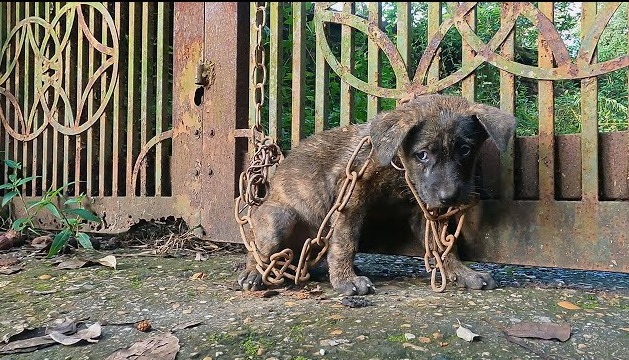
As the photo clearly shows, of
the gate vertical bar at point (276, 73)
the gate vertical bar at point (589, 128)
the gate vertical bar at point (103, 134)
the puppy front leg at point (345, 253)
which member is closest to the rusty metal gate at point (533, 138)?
the gate vertical bar at point (589, 128)

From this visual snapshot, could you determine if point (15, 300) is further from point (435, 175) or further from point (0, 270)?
point (435, 175)

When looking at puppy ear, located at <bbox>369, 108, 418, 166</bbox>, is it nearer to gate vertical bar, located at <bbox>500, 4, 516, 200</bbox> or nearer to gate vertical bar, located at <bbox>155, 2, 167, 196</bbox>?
gate vertical bar, located at <bbox>500, 4, 516, 200</bbox>

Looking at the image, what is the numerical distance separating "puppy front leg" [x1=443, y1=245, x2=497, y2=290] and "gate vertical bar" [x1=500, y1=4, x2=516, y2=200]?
46 centimetres

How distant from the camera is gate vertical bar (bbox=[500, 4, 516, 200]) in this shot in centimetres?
314

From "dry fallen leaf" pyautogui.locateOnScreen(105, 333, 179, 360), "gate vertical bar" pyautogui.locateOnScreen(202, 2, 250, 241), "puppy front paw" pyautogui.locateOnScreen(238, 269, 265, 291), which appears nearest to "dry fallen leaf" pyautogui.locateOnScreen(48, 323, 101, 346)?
"dry fallen leaf" pyautogui.locateOnScreen(105, 333, 179, 360)

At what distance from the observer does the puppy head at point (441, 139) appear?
2779mm

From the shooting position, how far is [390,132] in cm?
288

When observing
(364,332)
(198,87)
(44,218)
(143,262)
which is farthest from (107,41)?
(364,332)

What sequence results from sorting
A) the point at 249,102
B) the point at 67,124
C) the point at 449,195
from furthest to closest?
the point at 67,124 → the point at 249,102 → the point at 449,195

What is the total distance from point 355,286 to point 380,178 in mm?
657

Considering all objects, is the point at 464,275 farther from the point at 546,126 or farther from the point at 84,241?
the point at 84,241

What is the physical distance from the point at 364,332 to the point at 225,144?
7.60 ft

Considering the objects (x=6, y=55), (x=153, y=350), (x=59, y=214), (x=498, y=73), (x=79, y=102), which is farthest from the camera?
(x=498, y=73)

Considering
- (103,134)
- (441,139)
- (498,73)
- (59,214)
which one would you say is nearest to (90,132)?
(103,134)
